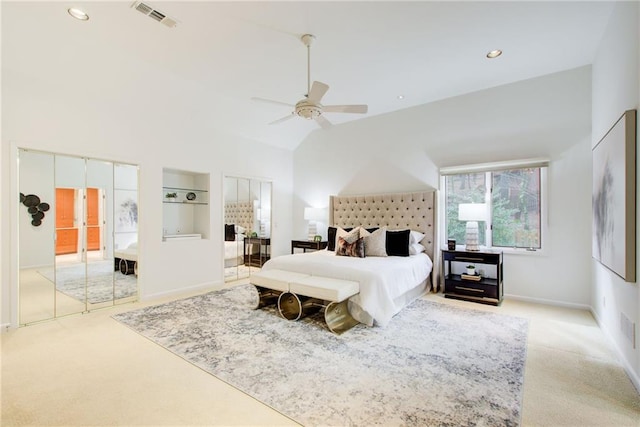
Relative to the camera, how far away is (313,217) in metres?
6.07

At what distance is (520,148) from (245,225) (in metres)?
4.76

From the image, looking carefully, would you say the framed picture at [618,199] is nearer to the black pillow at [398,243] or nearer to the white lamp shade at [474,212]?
the white lamp shade at [474,212]

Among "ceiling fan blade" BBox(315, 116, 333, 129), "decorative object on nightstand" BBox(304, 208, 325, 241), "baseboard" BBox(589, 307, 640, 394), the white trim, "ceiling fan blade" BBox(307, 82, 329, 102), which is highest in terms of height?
"ceiling fan blade" BBox(307, 82, 329, 102)

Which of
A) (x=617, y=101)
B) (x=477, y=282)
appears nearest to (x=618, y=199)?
(x=617, y=101)

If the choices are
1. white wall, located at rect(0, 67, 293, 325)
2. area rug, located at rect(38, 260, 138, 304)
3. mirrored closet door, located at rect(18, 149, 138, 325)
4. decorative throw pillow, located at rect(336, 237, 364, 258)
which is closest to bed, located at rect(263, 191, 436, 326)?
decorative throw pillow, located at rect(336, 237, 364, 258)

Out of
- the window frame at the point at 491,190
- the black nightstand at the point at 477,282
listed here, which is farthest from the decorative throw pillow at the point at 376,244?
the window frame at the point at 491,190

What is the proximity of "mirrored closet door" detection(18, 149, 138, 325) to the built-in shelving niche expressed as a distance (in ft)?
1.55

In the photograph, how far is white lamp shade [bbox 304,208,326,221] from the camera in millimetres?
6031

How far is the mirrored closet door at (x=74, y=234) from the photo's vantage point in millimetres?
3350

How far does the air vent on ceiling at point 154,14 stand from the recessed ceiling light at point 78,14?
22.2 inches

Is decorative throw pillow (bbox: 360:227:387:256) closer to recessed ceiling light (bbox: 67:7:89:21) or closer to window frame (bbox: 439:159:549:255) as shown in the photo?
window frame (bbox: 439:159:549:255)

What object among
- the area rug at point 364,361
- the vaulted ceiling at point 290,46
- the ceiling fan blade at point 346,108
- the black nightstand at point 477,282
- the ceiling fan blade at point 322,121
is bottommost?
the area rug at point 364,361

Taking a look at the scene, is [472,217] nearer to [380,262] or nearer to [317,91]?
[380,262]

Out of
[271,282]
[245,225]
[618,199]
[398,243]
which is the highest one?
[618,199]
